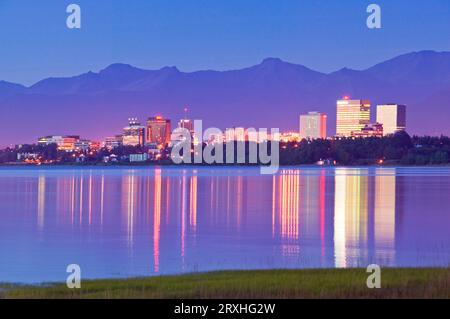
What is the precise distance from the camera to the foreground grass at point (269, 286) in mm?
14625

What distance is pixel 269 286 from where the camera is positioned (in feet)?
52.4

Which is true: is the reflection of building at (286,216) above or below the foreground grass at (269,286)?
below

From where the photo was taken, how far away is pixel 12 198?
63.7 m

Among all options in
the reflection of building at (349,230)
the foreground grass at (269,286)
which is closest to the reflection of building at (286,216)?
the reflection of building at (349,230)

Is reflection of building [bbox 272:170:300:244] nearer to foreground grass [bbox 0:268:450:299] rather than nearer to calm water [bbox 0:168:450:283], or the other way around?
calm water [bbox 0:168:450:283]

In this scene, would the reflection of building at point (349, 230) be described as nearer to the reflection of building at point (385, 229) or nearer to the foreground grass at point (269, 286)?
the reflection of building at point (385, 229)

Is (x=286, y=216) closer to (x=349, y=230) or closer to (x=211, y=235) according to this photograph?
(x=349, y=230)

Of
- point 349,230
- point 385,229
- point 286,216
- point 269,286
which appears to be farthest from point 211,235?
point 269,286

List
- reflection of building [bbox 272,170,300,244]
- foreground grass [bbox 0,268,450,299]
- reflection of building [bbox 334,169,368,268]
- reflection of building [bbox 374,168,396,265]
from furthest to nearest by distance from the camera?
reflection of building [bbox 272,170,300,244]
reflection of building [bbox 374,168,396,265]
reflection of building [bbox 334,169,368,268]
foreground grass [bbox 0,268,450,299]

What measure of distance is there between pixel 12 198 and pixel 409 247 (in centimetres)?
4227

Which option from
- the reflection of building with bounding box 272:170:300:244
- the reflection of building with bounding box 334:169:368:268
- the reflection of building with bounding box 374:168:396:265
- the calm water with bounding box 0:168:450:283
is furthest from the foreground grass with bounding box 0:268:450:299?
the reflection of building with bounding box 272:170:300:244

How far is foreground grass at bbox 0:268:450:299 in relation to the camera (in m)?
14.6
